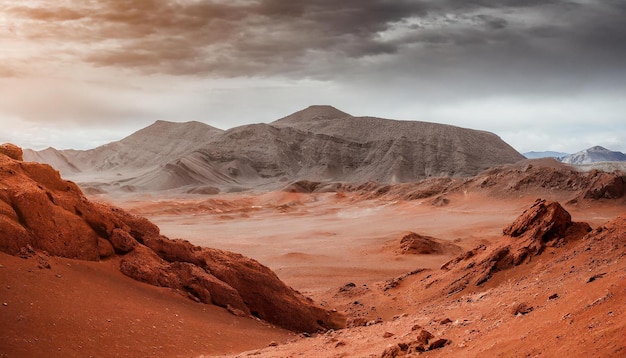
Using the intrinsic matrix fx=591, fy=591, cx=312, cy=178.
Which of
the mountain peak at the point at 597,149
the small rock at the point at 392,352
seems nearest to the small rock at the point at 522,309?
the small rock at the point at 392,352

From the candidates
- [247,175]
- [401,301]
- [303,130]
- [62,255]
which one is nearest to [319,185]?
[247,175]

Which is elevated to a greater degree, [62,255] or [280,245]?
[62,255]

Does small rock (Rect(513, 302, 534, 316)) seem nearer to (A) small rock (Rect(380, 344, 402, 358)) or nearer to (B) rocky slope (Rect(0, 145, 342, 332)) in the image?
(A) small rock (Rect(380, 344, 402, 358))

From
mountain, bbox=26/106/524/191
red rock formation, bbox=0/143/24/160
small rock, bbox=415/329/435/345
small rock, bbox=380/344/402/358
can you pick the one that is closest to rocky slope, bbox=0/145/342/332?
red rock formation, bbox=0/143/24/160

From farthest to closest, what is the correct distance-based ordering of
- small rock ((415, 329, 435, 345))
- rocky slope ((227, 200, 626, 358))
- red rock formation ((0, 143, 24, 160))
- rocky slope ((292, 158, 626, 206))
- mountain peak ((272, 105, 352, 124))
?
mountain peak ((272, 105, 352, 124))
rocky slope ((292, 158, 626, 206))
red rock formation ((0, 143, 24, 160))
small rock ((415, 329, 435, 345))
rocky slope ((227, 200, 626, 358))

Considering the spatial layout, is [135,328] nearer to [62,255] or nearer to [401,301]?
[62,255]

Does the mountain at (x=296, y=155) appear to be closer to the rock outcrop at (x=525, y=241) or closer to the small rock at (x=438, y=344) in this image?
the rock outcrop at (x=525, y=241)

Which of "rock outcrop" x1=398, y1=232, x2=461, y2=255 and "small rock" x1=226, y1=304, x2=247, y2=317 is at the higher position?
"small rock" x1=226, y1=304, x2=247, y2=317
